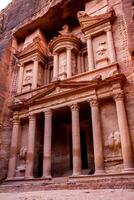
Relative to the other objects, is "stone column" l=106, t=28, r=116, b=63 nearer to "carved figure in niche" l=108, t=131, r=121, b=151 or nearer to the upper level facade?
the upper level facade

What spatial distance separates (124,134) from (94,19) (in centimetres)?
799

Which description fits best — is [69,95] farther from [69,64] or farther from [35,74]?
[35,74]

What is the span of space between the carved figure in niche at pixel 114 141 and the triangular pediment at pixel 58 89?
110 inches

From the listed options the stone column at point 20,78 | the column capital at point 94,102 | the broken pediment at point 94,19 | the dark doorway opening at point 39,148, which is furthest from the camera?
the stone column at point 20,78

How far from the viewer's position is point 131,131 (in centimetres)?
992

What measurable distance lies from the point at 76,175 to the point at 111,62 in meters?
6.12

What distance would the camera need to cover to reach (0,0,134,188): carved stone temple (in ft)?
33.8

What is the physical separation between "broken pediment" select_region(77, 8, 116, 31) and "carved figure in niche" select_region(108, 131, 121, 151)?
281 inches

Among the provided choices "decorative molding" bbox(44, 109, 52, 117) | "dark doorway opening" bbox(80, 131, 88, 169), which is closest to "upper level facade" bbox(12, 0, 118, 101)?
"decorative molding" bbox(44, 109, 52, 117)

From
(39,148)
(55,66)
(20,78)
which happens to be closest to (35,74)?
(20,78)

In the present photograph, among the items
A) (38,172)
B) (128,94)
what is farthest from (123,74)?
(38,172)

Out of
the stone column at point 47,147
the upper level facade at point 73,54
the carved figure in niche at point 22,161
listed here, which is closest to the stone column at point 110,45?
the upper level facade at point 73,54

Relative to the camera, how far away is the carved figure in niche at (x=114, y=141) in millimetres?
9930

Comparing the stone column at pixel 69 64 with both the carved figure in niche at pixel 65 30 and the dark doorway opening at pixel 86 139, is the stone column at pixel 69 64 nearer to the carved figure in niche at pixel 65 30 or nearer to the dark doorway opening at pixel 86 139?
the carved figure in niche at pixel 65 30
